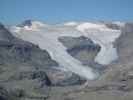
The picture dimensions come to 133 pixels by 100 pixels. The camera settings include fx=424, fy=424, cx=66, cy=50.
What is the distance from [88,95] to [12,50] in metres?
63.2

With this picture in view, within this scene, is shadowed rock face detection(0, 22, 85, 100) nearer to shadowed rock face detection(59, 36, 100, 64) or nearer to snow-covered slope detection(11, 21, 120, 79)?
snow-covered slope detection(11, 21, 120, 79)

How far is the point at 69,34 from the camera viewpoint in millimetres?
183500

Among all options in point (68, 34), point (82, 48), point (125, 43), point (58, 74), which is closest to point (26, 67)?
point (58, 74)

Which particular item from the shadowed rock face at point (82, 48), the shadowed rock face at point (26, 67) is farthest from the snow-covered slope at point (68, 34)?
the shadowed rock face at point (26, 67)

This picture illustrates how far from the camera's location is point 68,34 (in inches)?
7219

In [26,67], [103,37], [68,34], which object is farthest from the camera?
[68,34]

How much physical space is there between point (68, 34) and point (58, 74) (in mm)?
64236

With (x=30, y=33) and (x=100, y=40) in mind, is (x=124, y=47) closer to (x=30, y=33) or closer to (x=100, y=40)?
(x=100, y=40)

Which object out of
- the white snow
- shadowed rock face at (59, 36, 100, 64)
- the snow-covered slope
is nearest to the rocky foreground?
shadowed rock face at (59, 36, 100, 64)

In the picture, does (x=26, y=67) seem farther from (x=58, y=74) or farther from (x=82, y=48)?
(x=82, y=48)

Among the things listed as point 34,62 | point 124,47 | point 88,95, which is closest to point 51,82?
point 34,62

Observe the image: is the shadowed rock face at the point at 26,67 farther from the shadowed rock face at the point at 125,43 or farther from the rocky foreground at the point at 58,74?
the shadowed rock face at the point at 125,43

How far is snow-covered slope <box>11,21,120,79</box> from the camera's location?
150375 mm

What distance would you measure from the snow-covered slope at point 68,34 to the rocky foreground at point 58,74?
3.04m
